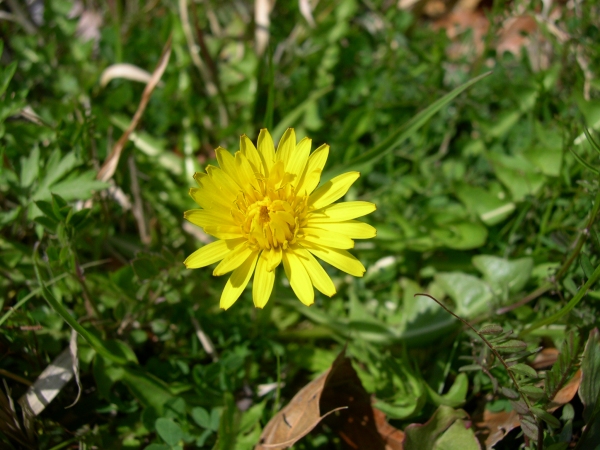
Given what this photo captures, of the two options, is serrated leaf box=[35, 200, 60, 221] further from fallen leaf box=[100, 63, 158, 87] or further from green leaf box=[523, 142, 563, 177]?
green leaf box=[523, 142, 563, 177]

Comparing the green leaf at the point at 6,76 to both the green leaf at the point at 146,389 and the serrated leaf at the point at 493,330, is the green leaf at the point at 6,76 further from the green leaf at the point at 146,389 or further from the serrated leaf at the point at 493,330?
the serrated leaf at the point at 493,330

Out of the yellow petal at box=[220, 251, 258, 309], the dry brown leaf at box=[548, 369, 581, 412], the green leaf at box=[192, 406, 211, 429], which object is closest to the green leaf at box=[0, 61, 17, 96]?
the yellow petal at box=[220, 251, 258, 309]

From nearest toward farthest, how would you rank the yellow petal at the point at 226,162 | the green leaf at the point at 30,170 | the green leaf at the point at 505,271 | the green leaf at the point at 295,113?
the yellow petal at the point at 226,162 → the green leaf at the point at 30,170 → the green leaf at the point at 505,271 → the green leaf at the point at 295,113

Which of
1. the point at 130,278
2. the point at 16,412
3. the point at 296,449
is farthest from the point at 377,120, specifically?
the point at 16,412

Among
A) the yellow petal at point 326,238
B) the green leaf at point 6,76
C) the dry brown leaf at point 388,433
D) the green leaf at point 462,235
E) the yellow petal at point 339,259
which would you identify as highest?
the green leaf at point 6,76

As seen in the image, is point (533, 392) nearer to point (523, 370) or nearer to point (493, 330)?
point (523, 370)

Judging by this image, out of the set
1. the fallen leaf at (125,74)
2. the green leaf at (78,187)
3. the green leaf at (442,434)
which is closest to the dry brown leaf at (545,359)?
the green leaf at (442,434)

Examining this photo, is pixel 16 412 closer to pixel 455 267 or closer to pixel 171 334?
pixel 171 334
